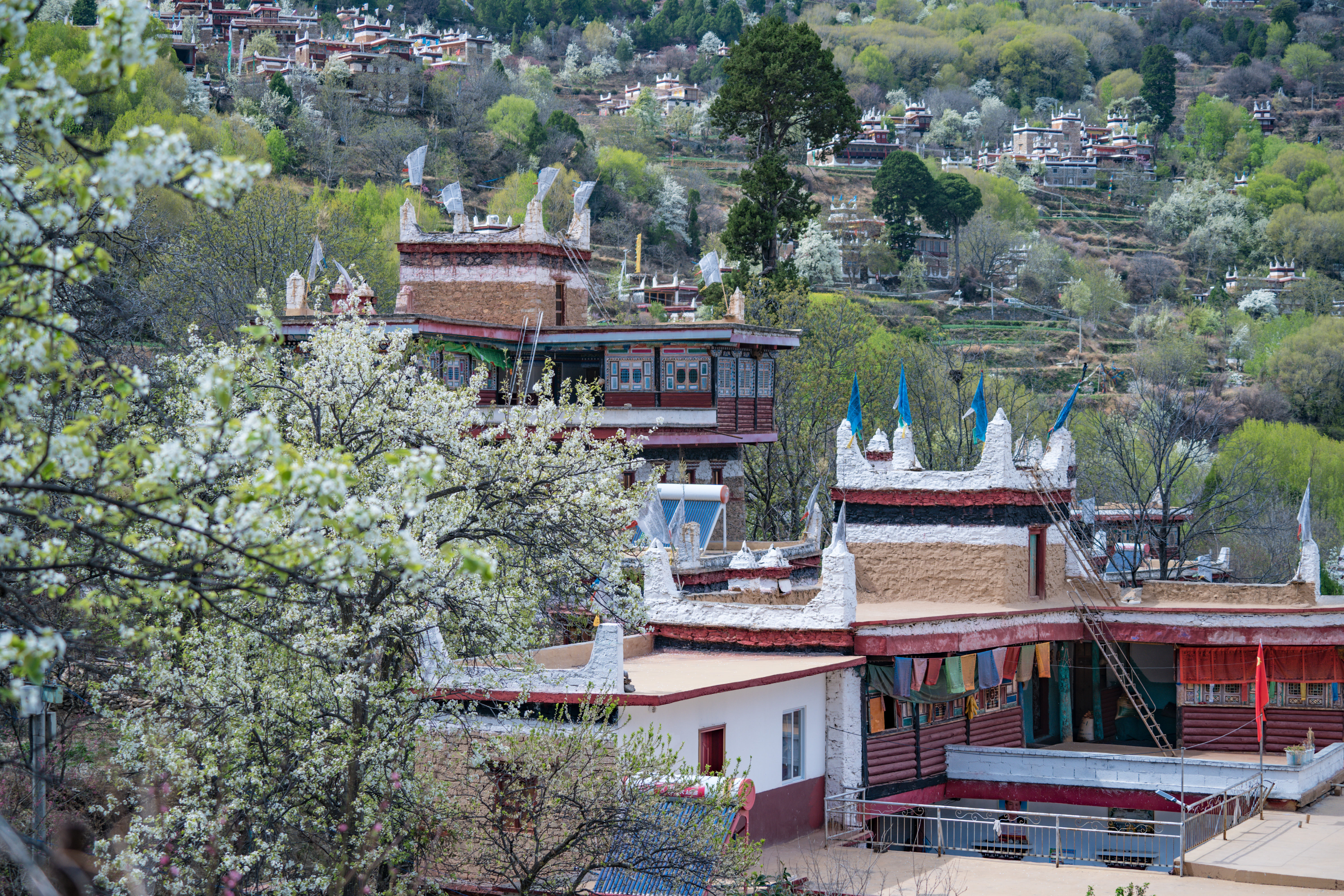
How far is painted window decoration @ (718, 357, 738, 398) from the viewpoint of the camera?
5041 cm

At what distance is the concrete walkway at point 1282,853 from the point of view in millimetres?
23938

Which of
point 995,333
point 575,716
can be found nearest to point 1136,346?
point 995,333

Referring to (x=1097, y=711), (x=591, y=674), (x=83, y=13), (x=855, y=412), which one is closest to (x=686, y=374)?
(x=855, y=412)

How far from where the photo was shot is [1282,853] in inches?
1017

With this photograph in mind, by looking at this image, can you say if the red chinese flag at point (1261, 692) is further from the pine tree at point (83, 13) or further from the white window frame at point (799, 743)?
the pine tree at point (83, 13)

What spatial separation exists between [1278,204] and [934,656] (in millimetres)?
153992

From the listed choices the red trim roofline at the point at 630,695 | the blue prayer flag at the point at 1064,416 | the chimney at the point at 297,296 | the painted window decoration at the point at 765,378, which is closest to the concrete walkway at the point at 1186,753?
the blue prayer flag at the point at 1064,416

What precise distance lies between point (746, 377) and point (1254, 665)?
73.0 ft

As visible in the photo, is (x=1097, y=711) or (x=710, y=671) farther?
(x=1097, y=711)

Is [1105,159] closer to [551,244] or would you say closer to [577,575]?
[551,244]

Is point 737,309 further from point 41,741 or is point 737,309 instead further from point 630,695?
point 41,741

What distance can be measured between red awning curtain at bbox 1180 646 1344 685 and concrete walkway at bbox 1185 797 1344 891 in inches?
150

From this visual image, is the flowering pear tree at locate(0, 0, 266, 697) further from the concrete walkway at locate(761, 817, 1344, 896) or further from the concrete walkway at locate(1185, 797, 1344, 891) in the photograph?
the concrete walkway at locate(1185, 797, 1344, 891)

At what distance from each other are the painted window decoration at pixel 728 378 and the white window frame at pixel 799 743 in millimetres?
23898
